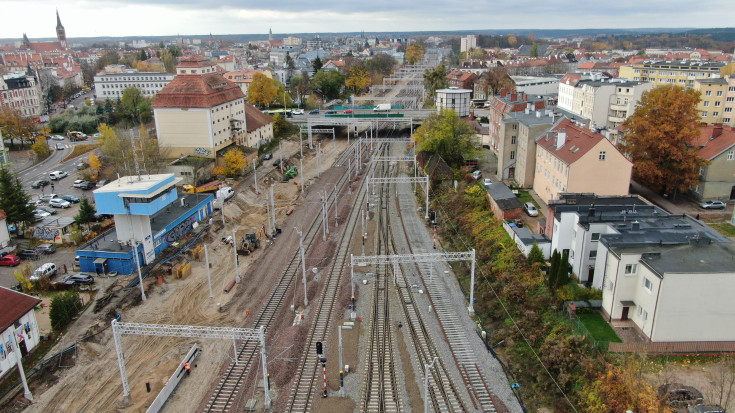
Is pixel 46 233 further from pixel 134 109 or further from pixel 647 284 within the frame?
pixel 134 109

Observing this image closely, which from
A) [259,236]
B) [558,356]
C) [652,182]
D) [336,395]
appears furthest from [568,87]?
[336,395]

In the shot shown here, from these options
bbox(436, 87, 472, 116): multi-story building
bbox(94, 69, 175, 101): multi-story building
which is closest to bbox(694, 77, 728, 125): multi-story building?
bbox(436, 87, 472, 116): multi-story building

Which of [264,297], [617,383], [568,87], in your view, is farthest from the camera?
[568,87]

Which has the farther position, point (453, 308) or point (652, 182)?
point (652, 182)

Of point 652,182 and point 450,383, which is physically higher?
point 652,182

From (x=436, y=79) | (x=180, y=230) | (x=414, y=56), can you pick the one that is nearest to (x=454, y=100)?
(x=436, y=79)

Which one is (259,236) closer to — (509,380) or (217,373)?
(217,373)

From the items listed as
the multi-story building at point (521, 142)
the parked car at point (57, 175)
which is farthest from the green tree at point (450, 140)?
the parked car at point (57, 175)
